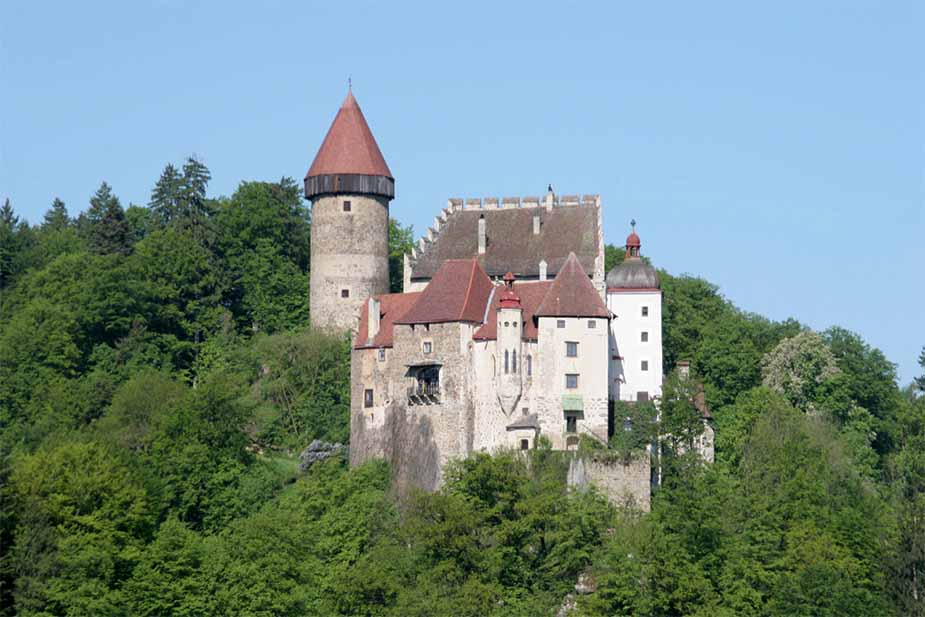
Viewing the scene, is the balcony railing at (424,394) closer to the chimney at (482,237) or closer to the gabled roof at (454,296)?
the gabled roof at (454,296)

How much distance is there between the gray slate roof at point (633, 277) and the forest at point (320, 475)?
4.94 metres

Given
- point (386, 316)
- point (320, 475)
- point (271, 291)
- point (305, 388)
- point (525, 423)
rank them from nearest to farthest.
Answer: point (525, 423), point (320, 475), point (386, 316), point (305, 388), point (271, 291)

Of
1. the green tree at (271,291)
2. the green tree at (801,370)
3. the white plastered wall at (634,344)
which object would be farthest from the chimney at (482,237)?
the green tree at (801,370)

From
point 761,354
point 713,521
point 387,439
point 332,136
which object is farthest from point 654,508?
point 332,136

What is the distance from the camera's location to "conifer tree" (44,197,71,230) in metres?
109

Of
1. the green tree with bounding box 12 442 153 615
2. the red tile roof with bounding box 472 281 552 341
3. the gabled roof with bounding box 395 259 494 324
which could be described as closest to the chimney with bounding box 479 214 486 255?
the gabled roof with bounding box 395 259 494 324

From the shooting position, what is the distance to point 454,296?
74.7 metres

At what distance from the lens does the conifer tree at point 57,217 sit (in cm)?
10936

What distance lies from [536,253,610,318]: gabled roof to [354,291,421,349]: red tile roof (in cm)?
532

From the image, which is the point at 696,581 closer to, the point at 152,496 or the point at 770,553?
the point at 770,553

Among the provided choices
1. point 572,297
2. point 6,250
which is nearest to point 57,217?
point 6,250

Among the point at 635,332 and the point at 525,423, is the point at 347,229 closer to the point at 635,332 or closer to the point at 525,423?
the point at 635,332

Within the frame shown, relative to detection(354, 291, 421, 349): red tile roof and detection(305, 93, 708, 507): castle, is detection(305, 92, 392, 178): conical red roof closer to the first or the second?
detection(305, 93, 708, 507): castle

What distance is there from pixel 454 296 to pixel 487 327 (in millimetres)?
1799
